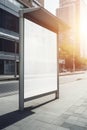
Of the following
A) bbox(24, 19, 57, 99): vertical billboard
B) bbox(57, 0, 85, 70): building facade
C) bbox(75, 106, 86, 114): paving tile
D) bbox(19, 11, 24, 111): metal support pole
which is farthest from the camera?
bbox(57, 0, 85, 70): building facade

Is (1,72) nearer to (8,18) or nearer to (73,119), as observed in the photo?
(8,18)

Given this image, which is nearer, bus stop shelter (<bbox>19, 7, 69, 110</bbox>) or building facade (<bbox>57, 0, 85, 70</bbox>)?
bus stop shelter (<bbox>19, 7, 69, 110</bbox>)

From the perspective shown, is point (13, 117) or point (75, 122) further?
point (13, 117)

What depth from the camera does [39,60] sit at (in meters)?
8.18

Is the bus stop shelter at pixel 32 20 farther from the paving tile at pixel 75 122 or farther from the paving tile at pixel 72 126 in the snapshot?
the paving tile at pixel 72 126

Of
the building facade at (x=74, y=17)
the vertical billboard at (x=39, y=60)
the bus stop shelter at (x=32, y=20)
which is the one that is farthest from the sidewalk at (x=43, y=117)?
the building facade at (x=74, y=17)

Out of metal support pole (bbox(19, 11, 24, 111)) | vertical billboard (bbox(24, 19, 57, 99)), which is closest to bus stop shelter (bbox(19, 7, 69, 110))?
metal support pole (bbox(19, 11, 24, 111))

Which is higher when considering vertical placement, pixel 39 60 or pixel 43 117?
pixel 39 60

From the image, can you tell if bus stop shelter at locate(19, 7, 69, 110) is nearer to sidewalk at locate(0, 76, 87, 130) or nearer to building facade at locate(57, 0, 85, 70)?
sidewalk at locate(0, 76, 87, 130)

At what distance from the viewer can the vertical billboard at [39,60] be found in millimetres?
7340

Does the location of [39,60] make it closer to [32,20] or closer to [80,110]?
[32,20]

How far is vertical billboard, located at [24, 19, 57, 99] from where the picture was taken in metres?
7.34

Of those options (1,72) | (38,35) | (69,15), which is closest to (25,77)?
(38,35)

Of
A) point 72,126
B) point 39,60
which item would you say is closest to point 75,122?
point 72,126
